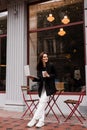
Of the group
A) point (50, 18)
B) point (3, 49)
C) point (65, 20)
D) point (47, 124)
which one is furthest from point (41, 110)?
point (3, 49)

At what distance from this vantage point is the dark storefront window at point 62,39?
9.83 m

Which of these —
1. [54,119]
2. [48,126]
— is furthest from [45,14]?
[48,126]

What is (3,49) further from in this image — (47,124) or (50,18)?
(47,124)

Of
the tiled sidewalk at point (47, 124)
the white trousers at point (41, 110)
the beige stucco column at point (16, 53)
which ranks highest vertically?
the beige stucco column at point (16, 53)

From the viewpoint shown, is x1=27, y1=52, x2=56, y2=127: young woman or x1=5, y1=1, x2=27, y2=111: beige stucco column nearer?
x1=27, y1=52, x2=56, y2=127: young woman

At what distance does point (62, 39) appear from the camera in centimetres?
1031

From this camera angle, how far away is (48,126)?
759 cm

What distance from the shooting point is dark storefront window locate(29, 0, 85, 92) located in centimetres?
983

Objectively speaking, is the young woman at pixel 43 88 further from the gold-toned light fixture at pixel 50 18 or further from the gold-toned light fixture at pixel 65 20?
the gold-toned light fixture at pixel 50 18

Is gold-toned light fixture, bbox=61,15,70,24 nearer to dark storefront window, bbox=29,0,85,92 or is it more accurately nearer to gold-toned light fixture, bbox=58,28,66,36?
dark storefront window, bbox=29,0,85,92

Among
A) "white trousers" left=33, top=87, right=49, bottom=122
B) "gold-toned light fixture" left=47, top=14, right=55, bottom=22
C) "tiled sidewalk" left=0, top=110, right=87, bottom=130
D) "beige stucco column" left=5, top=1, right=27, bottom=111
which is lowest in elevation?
"tiled sidewalk" left=0, top=110, right=87, bottom=130

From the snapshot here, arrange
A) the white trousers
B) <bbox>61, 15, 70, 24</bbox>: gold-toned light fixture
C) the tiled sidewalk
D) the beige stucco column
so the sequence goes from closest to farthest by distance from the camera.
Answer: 1. the tiled sidewalk
2. the white trousers
3. <bbox>61, 15, 70, 24</bbox>: gold-toned light fixture
4. the beige stucco column

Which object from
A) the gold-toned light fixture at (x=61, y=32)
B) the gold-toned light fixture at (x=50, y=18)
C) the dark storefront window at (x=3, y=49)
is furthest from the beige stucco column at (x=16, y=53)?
the gold-toned light fixture at (x=61, y=32)

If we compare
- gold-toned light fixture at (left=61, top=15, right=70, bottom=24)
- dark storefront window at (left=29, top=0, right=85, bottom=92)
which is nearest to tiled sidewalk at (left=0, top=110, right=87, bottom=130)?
dark storefront window at (left=29, top=0, right=85, bottom=92)
